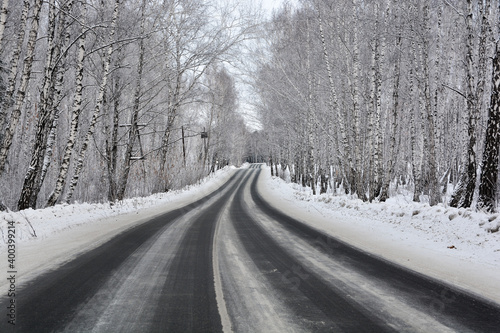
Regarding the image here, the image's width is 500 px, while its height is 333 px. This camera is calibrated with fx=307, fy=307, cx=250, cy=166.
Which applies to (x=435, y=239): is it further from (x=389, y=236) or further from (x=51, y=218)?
(x=51, y=218)

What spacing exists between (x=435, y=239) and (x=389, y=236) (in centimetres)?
100

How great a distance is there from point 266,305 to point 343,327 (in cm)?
88

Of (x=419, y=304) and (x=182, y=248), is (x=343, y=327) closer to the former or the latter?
(x=419, y=304)

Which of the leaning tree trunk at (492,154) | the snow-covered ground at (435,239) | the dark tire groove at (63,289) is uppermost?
the leaning tree trunk at (492,154)

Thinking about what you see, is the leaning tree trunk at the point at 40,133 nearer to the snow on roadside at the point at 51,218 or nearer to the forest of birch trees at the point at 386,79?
the snow on roadside at the point at 51,218

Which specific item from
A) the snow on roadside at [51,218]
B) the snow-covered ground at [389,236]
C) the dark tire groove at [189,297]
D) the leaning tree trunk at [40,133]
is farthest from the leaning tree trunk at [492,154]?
the leaning tree trunk at [40,133]

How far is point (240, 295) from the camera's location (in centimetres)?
375

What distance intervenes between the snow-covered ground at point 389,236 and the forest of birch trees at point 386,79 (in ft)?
4.97

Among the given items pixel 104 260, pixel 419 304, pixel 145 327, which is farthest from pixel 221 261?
pixel 419 304

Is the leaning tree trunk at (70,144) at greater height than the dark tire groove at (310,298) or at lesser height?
greater

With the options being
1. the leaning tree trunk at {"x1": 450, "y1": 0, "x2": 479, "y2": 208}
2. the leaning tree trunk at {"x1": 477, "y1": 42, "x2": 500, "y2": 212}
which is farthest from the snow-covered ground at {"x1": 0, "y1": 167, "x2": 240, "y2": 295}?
the leaning tree trunk at {"x1": 450, "y1": 0, "x2": 479, "y2": 208}

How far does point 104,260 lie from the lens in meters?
5.16

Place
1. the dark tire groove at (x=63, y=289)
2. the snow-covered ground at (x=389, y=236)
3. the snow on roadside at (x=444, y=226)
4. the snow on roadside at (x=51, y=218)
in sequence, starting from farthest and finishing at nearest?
1. the snow on roadside at (x=51, y=218)
2. the snow on roadside at (x=444, y=226)
3. the snow-covered ground at (x=389, y=236)
4. the dark tire groove at (x=63, y=289)

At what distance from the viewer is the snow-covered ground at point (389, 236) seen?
483cm
